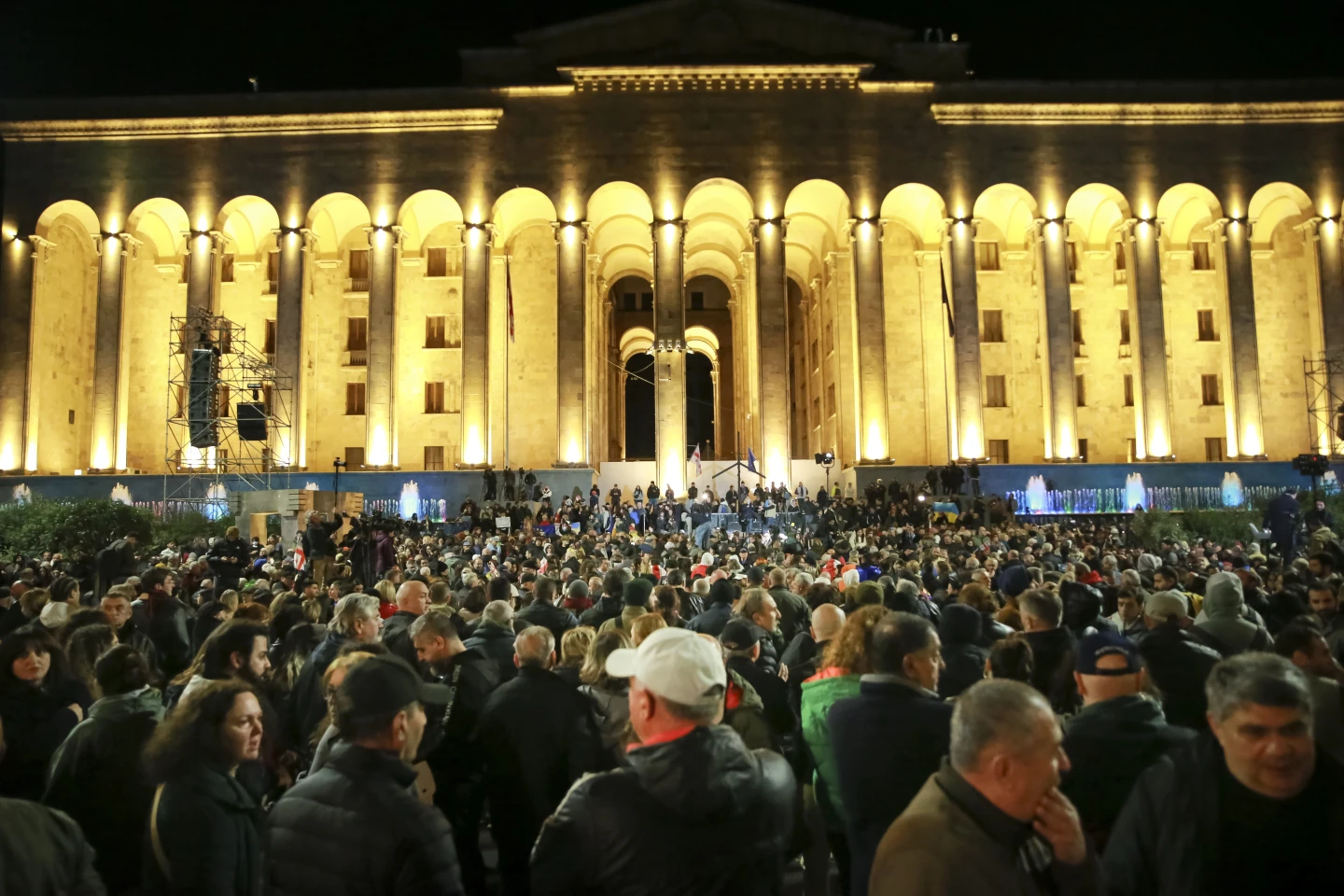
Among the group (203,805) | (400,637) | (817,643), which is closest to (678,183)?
(400,637)

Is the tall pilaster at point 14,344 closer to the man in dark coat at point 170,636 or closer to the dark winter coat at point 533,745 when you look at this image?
the man in dark coat at point 170,636

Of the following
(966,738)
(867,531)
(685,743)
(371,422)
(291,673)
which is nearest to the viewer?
(966,738)

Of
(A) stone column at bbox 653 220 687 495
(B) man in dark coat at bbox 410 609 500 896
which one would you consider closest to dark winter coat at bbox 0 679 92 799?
(B) man in dark coat at bbox 410 609 500 896

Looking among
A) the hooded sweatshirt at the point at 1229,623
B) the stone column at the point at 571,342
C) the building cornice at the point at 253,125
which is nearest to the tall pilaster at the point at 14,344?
the building cornice at the point at 253,125

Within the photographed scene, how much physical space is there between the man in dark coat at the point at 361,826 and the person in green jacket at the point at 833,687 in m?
2.11

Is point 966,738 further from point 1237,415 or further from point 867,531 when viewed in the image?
point 1237,415

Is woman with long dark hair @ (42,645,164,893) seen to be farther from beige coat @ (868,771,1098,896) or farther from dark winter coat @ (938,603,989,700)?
dark winter coat @ (938,603,989,700)

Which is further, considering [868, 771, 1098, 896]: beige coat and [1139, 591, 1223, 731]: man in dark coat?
[1139, 591, 1223, 731]: man in dark coat

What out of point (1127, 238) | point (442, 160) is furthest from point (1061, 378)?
point (442, 160)

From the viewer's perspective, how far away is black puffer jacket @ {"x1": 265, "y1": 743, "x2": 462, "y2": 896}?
2666mm

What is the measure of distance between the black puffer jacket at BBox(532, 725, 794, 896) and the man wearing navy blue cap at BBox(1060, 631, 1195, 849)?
1343 millimetres

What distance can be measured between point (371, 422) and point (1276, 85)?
34.1 metres

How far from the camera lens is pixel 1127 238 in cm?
3569

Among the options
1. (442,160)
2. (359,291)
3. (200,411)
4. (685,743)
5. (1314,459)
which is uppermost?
(442,160)
